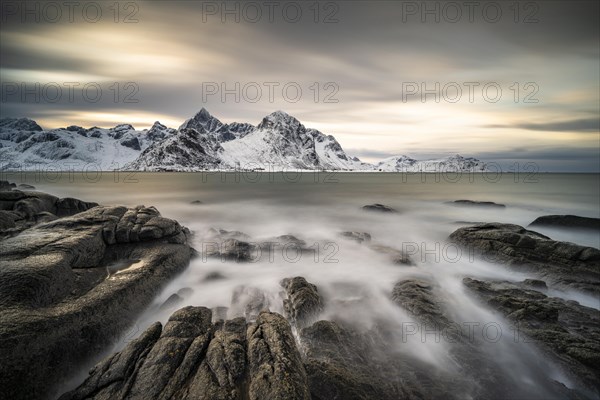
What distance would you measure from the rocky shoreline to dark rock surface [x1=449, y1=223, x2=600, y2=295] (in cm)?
7

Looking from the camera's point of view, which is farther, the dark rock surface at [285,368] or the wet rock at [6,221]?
the wet rock at [6,221]

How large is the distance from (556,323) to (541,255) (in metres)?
5.22

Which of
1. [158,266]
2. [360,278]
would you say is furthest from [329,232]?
[158,266]

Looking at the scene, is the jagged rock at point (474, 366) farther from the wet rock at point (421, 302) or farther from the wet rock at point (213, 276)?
the wet rock at point (213, 276)

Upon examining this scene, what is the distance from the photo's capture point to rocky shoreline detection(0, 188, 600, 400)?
5.25 metres

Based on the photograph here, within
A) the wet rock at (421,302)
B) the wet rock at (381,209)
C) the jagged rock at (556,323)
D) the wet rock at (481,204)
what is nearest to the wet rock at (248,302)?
the wet rock at (421,302)

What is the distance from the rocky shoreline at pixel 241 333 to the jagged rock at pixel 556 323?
0.03m

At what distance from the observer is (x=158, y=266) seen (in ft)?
34.0

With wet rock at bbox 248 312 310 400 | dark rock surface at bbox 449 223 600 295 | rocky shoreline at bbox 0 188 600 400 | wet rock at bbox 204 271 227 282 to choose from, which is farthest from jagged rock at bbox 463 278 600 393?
wet rock at bbox 204 271 227 282

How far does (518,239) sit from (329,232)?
1071 cm

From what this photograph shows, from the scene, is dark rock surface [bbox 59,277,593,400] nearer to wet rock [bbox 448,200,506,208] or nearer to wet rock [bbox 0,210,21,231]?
wet rock [bbox 0,210,21,231]

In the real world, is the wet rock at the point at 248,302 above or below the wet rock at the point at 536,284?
below

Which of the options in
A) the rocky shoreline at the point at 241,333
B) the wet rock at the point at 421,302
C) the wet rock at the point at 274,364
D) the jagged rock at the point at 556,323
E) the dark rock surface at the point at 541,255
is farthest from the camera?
the dark rock surface at the point at 541,255

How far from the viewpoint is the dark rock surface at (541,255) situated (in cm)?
1083
